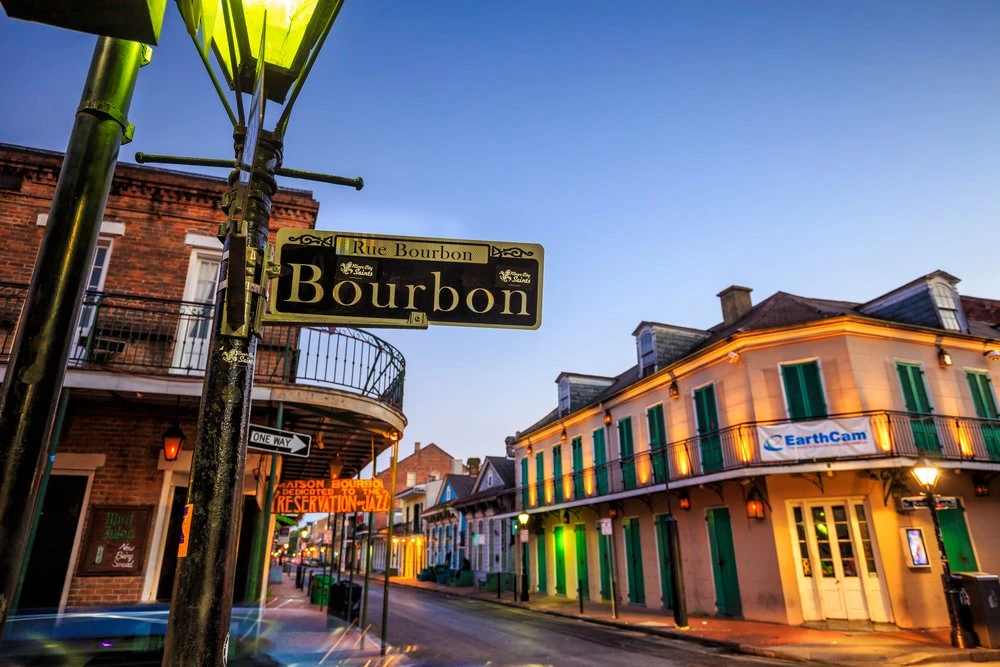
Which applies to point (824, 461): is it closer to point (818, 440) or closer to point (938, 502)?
point (818, 440)

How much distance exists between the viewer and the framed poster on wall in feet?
41.6

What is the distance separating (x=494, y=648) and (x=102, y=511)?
694cm

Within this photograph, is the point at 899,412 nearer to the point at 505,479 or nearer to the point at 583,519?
the point at 583,519

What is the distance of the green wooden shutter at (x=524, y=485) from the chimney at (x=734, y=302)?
1200cm

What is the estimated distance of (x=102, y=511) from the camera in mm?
8203

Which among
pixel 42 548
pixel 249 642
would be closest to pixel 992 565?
pixel 249 642

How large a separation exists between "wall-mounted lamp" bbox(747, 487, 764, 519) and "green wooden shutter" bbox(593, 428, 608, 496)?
667 cm

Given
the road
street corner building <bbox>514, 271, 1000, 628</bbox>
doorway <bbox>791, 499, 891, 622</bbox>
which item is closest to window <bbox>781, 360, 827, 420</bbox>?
street corner building <bbox>514, 271, 1000, 628</bbox>

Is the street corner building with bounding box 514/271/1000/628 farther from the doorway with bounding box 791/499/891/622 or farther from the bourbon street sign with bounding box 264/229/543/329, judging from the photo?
the bourbon street sign with bounding box 264/229/543/329

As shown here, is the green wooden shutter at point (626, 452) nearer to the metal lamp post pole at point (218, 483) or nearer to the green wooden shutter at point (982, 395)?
the green wooden shutter at point (982, 395)

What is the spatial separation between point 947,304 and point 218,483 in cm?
1919

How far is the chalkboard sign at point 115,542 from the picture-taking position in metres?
8.07

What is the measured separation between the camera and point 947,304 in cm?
1578

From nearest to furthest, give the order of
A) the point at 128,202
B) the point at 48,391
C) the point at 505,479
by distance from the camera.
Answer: the point at 48,391
the point at 128,202
the point at 505,479
